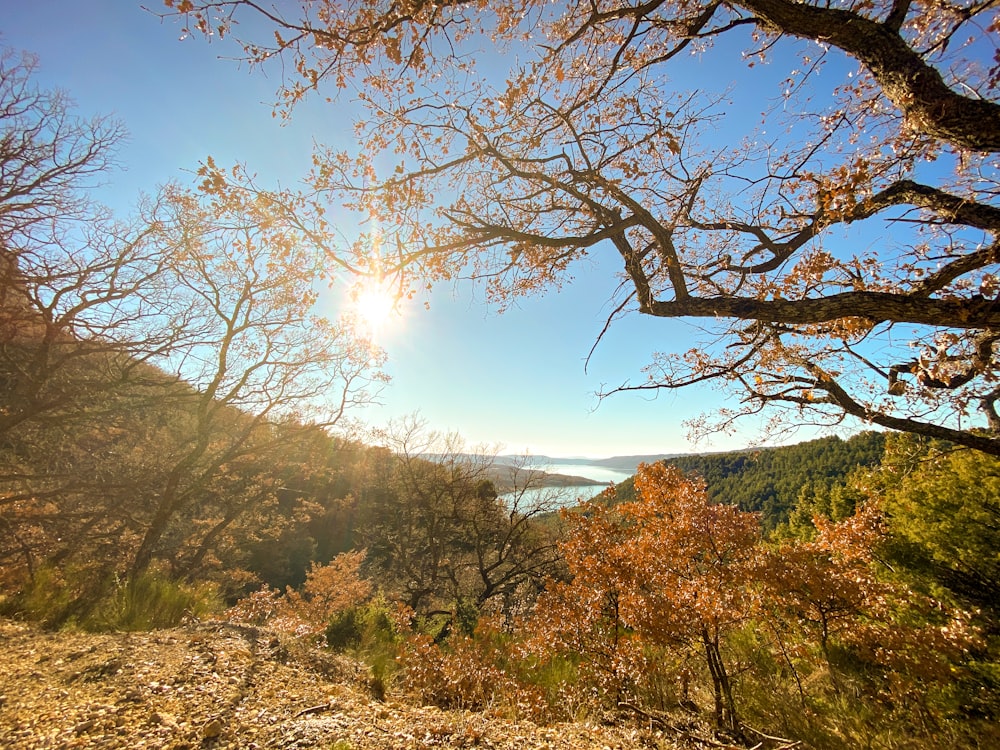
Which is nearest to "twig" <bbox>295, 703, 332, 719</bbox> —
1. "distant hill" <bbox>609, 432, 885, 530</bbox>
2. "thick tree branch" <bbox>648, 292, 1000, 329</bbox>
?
"thick tree branch" <bbox>648, 292, 1000, 329</bbox>

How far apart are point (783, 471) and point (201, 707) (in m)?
40.6

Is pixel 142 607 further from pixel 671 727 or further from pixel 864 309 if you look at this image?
pixel 864 309

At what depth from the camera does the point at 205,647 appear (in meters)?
3.84

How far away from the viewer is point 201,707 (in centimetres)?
267

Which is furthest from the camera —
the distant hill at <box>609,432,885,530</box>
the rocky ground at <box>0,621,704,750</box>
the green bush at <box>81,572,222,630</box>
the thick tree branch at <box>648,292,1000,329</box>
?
the distant hill at <box>609,432,885,530</box>

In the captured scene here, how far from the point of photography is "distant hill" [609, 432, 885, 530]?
25812mm

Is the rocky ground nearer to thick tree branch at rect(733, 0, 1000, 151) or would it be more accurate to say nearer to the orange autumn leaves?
the orange autumn leaves

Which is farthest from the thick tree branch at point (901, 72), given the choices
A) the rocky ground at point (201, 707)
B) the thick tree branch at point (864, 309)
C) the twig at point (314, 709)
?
the twig at point (314, 709)

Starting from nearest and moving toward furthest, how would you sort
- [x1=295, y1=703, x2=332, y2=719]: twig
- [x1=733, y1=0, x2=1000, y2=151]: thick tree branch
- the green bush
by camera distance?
[x1=733, y1=0, x2=1000, y2=151]: thick tree branch → [x1=295, y1=703, x2=332, y2=719]: twig → the green bush

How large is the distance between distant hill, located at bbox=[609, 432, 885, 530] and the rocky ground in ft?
75.2

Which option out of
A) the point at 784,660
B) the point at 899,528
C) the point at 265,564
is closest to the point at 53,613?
the point at 784,660

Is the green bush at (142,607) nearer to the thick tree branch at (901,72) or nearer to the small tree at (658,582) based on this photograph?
the small tree at (658,582)

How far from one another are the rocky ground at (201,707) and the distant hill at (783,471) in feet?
75.2

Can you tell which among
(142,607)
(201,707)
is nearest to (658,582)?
(201,707)
